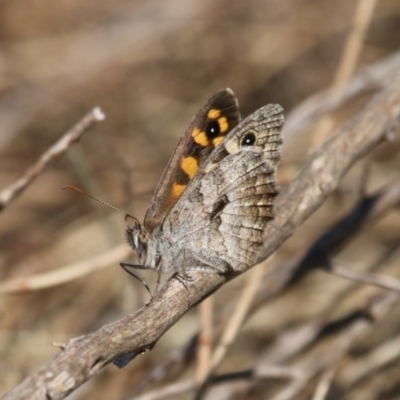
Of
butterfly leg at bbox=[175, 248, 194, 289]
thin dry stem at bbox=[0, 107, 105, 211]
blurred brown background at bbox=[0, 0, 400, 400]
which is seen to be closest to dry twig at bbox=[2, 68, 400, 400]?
butterfly leg at bbox=[175, 248, 194, 289]

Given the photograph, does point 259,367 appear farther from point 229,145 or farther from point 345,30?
point 345,30

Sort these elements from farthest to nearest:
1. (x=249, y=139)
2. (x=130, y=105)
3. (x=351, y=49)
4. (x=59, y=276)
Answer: (x=130, y=105) < (x=351, y=49) < (x=59, y=276) < (x=249, y=139)

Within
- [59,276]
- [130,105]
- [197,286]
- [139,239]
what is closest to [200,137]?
[139,239]

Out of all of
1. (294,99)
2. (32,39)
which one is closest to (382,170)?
(294,99)

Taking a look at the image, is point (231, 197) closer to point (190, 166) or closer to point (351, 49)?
point (190, 166)

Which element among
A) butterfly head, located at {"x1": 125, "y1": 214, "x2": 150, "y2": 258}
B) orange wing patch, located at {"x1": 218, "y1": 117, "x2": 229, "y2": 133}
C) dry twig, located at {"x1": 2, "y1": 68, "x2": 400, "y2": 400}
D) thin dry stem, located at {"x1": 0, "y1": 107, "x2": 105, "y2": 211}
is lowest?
dry twig, located at {"x1": 2, "y1": 68, "x2": 400, "y2": 400}

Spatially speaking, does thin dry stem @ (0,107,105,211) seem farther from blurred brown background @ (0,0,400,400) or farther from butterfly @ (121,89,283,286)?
blurred brown background @ (0,0,400,400)
